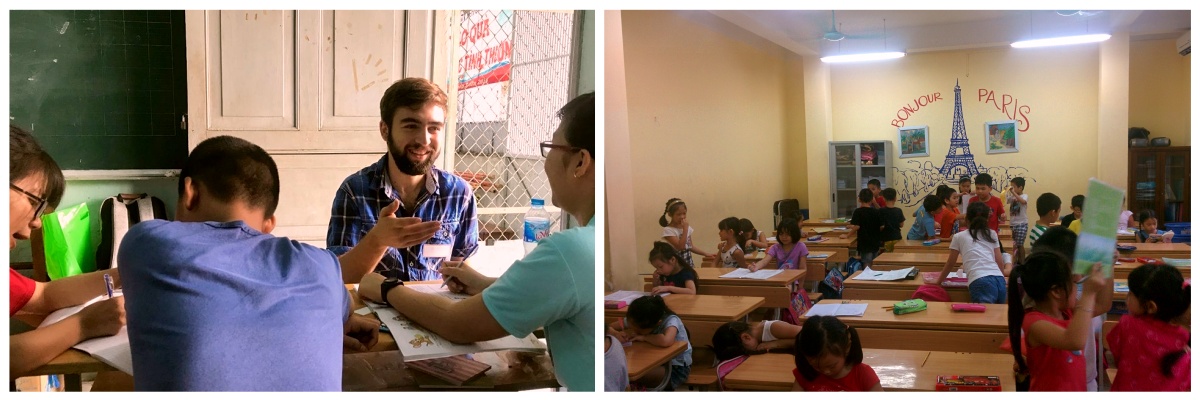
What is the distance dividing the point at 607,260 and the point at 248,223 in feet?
3.25

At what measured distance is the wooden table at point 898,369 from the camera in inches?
83.8

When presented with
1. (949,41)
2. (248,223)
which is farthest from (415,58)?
(949,41)

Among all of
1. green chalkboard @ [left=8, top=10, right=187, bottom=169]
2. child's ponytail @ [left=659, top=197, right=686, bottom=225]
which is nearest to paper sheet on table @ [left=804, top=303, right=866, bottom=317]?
child's ponytail @ [left=659, top=197, right=686, bottom=225]

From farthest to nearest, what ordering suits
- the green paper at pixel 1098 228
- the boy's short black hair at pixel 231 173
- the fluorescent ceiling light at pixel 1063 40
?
the fluorescent ceiling light at pixel 1063 40, the green paper at pixel 1098 228, the boy's short black hair at pixel 231 173

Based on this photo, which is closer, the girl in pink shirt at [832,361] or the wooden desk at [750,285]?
the girl in pink shirt at [832,361]

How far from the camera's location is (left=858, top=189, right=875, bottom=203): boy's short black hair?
7.34 ft

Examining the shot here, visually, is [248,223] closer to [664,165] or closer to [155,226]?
[155,226]

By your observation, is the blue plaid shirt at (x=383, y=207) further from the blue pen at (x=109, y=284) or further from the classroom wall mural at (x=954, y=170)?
the classroom wall mural at (x=954, y=170)

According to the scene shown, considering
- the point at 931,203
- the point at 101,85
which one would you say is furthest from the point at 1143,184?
the point at 101,85

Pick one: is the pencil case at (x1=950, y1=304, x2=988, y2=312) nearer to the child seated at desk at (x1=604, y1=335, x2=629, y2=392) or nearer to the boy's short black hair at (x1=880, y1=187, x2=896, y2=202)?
the boy's short black hair at (x1=880, y1=187, x2=896, y2=202)

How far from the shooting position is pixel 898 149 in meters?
2.12

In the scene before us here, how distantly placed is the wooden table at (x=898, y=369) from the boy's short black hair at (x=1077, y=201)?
1.32 feet

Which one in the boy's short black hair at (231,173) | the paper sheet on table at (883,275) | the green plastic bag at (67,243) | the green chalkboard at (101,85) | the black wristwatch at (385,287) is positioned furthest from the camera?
the green chalkboard at (101,85)

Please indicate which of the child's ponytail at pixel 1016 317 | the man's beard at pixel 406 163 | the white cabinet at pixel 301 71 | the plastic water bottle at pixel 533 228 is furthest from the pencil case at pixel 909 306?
the white cabinet at pixel 301 71
